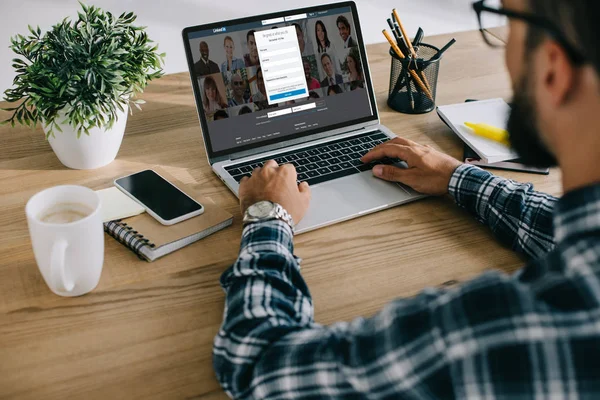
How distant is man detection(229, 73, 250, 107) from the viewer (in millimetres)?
1265

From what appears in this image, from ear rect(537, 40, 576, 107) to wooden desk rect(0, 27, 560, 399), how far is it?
411 mm

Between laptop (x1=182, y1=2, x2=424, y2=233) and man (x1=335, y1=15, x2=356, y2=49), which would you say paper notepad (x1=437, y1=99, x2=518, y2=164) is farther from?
man (x1=335, y1=15, x2=356, y2=49)

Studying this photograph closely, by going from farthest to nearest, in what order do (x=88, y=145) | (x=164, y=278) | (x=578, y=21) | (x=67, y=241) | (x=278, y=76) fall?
(x=278, y=76)
(x=88, y=145)
(x=164, y=278)
(x=67, y=241)
(x=578, y=21)

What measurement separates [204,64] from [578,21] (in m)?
0.79

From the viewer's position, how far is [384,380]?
66 cm

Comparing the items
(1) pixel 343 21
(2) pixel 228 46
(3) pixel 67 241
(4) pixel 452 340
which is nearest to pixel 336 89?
(1) pixel 343 21

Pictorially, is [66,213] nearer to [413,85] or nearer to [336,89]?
[336,89]

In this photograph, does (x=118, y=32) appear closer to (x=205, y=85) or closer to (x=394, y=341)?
(x=205, y=85)

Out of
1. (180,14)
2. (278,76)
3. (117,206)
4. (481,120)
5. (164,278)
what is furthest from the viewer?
(180,14)

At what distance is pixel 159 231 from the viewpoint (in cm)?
104

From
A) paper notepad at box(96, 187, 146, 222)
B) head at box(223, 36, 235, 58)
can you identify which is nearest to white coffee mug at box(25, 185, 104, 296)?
paper notepad at box(96, 187, 146, 222)

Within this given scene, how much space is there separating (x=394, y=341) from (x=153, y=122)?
939mm

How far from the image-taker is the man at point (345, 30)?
1.36m

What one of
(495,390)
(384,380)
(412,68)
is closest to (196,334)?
(384,380)
